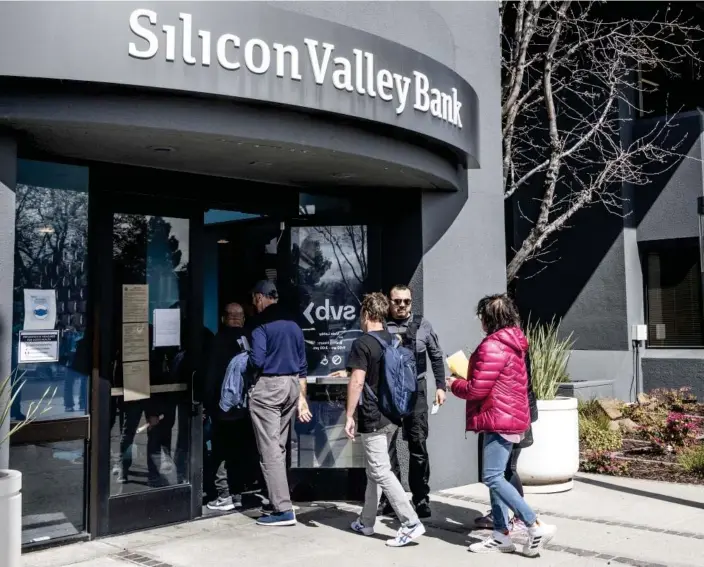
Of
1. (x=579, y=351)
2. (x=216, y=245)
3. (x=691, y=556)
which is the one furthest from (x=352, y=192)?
(x=579, y=351)

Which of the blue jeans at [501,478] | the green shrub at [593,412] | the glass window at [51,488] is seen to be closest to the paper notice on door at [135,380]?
the glass window at [51,488]

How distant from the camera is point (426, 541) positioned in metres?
6.09

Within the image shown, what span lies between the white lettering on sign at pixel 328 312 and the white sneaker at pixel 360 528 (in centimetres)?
213

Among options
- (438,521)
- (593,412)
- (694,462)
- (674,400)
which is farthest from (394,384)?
(674,400)

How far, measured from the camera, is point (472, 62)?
332 inches

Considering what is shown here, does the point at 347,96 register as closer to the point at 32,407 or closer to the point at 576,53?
the point at 32,407

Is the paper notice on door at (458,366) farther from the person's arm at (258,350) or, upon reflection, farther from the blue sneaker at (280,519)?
the blue sneaker at (280,519)

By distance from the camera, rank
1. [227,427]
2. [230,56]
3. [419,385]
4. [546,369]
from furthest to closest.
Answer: [546,369] → [227,427] → [419,385] → [230,56]

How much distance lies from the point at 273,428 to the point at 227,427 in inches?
41.1

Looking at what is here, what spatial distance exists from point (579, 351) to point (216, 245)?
781 cm

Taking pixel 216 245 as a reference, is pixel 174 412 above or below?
below

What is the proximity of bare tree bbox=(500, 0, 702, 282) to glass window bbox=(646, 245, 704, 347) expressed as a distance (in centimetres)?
126

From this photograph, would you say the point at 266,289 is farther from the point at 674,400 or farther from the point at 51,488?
the point at 674,400

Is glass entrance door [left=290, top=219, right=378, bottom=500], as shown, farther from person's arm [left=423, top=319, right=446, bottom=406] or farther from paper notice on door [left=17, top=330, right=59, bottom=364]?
paper notice on door [left=17, top=330, right=59, bottom=364]
